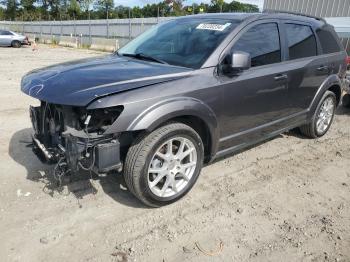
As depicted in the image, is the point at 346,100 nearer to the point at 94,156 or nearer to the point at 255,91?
the point at 255,91

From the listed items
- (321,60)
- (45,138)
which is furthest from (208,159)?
(321,60)

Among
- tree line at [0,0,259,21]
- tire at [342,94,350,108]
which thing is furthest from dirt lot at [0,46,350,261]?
tree line at [0,0,259,21]

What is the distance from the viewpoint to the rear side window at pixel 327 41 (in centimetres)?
552

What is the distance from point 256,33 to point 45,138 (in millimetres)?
2608

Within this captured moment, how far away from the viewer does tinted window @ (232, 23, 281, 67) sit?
4110 millimetres

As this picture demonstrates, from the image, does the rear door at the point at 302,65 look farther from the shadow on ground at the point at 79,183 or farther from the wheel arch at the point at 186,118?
the shadow on ground at the point at 79,183

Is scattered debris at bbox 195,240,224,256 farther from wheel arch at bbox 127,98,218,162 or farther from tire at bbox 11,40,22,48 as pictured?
tire at bbox 11,40,22,48

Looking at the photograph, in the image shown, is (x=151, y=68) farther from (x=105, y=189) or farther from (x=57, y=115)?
(x=105, y=189)

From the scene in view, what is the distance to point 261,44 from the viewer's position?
4.34 metres

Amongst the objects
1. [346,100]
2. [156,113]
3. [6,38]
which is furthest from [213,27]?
[6,38]

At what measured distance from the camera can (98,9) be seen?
7706 centimetres

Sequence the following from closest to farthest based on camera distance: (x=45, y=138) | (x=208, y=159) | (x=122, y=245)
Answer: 1. (x=122, y=245)
2. (x=45, y=138)
3. (x=208, y=159)

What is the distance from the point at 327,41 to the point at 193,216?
3.73m

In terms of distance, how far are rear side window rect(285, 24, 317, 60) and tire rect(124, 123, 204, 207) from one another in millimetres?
2069
